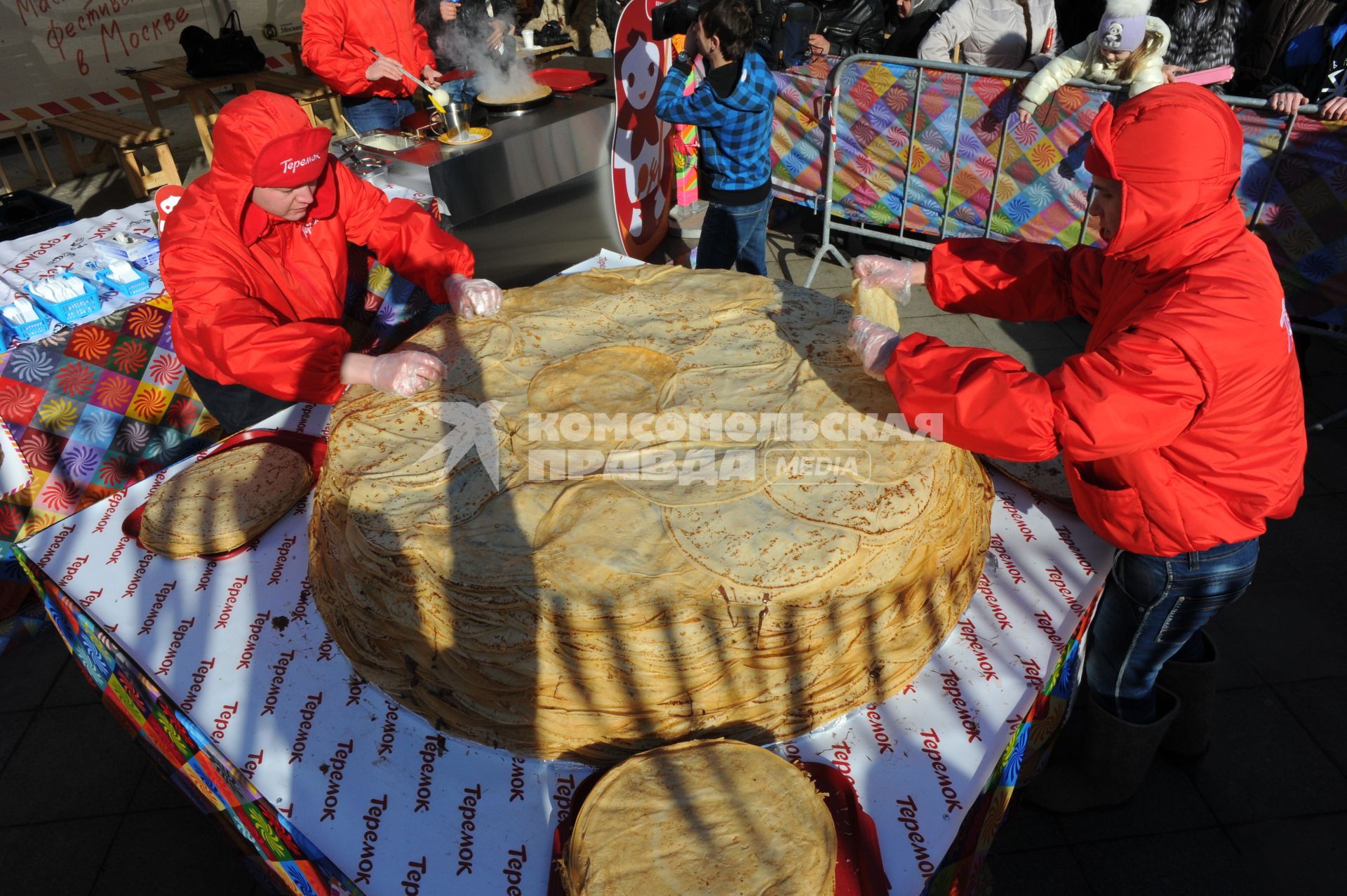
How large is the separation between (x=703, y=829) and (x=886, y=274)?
2.04m

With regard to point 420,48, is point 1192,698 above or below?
below

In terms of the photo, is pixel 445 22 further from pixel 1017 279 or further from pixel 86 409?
pixel 1017 279

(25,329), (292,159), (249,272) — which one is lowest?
(25,329)

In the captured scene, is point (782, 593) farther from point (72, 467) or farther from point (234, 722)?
point (72, 467)

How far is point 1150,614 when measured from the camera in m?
2.54

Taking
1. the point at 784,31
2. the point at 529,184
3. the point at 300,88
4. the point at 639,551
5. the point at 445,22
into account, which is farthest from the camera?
the point at 300,88

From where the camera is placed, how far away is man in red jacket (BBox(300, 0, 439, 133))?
5586 millimetres

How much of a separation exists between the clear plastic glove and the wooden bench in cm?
738

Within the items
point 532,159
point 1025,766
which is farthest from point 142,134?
point 1025,766

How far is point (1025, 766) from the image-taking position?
2738 mm

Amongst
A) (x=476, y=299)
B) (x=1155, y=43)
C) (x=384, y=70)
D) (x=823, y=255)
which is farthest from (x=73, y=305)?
(x=1155, y=43)

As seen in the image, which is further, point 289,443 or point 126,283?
point 126,283

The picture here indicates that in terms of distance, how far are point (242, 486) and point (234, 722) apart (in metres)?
0.98

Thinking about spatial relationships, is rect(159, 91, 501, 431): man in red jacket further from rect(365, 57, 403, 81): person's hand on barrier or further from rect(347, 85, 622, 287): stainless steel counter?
rect(365, 57, 403, 81): person's hand on barrier
